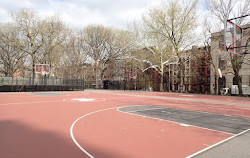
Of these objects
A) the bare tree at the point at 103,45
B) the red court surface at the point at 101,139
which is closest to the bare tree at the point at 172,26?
the bare tree at the point at 103,45

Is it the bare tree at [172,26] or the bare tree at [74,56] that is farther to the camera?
the bare tree at [74,56]

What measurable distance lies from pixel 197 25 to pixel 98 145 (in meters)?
29.1

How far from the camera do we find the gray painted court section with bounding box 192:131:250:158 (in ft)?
15.5

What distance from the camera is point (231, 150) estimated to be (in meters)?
5.14

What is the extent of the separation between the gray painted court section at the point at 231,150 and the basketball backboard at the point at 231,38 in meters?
7.20

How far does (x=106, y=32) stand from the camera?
147ft

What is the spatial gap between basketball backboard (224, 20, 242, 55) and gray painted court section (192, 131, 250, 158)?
7.20 meters

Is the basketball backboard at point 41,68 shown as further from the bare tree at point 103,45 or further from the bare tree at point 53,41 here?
the bare tree at point 103,45

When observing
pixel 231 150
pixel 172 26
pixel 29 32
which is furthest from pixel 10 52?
pixel 231 150

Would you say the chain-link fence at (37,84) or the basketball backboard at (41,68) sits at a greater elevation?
the basketball backboard at (41,68)

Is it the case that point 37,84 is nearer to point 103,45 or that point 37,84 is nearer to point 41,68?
point 41,68

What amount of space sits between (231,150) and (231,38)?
885 cm

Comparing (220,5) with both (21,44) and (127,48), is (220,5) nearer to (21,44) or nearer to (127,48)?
(127,48)

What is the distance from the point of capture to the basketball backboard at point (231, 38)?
451 inches
